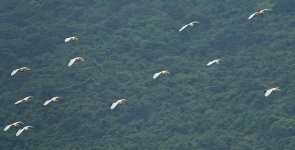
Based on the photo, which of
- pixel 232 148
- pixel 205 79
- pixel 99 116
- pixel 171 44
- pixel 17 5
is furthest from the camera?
pixel 17 5

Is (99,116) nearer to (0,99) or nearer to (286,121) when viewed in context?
(0,99)

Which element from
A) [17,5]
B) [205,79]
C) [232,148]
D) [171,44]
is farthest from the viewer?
[17,5]

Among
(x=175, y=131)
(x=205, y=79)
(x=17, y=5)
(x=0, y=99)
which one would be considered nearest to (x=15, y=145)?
(x=0, y=99)

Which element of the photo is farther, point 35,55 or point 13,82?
point 35,55

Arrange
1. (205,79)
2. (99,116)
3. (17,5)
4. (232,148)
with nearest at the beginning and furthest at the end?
(232,148)
(99,116)
(205,79)
(17,5)

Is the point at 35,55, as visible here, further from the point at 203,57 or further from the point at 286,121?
the point at 286,121

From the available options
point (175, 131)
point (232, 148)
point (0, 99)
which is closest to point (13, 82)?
point (0, 99)

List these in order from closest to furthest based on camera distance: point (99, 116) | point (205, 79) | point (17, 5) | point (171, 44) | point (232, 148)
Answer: point (232, 148)
point (99, 116)
point (205, 79)
point (171, 44)
point (17, 5)
